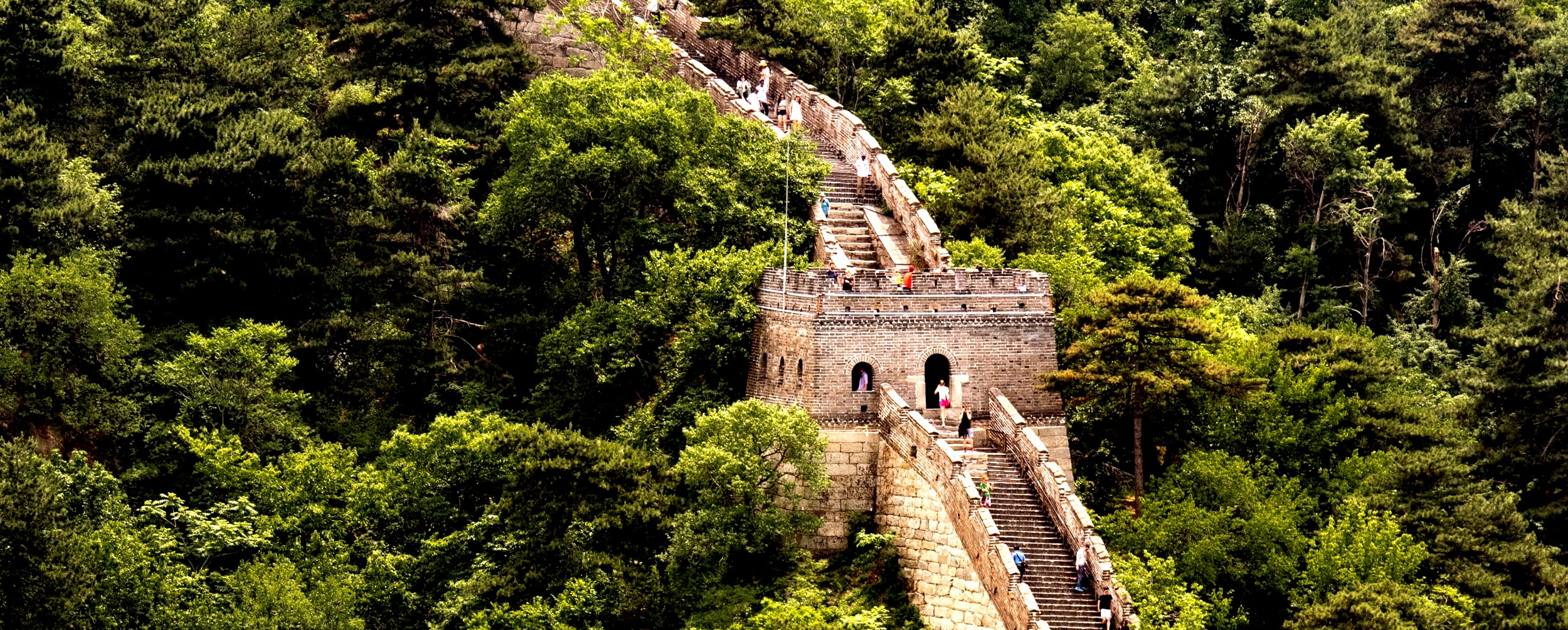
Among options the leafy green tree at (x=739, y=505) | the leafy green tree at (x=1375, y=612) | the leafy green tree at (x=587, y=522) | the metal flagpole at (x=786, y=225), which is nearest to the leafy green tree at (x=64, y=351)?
the leafy green tree at (x=587, y=522)

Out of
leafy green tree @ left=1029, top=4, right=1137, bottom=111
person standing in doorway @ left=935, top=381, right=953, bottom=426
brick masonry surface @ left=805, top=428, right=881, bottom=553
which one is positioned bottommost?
brick masonry surface @ left=805, top=428, right=881, bottom=553

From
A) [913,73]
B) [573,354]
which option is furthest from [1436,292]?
[573,354]

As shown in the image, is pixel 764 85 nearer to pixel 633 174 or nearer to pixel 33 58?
pixel 633 174

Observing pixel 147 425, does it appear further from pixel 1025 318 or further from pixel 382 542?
pixel 1025 318

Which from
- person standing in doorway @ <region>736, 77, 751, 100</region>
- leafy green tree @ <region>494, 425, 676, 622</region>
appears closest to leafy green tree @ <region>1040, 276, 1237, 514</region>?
leafy green tree @ <region>494, 425, 676, 622</region>

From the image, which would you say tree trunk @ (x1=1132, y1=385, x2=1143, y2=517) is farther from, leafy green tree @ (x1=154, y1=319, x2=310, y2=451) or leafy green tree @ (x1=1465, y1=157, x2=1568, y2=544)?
leafy green tree @ (x1=154, y1=319, x2=310, y2=451)
